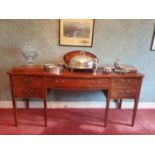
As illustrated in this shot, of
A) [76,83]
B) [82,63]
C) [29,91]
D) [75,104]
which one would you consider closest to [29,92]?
[29,91]

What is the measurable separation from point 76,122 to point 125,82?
85 cm

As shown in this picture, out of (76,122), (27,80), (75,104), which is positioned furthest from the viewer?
(75,104)

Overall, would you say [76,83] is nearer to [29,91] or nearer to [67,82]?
[67,82]

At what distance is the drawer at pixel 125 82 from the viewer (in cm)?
178

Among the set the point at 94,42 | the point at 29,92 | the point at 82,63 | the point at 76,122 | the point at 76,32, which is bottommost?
the point at 76,122

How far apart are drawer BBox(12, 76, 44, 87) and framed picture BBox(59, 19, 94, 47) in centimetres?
69

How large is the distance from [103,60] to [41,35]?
975mm

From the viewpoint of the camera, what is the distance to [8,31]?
2.05 meters

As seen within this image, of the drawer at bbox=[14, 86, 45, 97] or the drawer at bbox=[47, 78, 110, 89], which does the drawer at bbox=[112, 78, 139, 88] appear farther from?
the drawer at bbox=[14, 86, 45, 97]

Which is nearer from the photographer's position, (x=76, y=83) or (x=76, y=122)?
(x=76, y=83)

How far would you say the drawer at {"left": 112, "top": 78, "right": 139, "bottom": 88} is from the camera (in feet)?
5.83

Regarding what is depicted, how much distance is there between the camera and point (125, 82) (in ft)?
5.87
